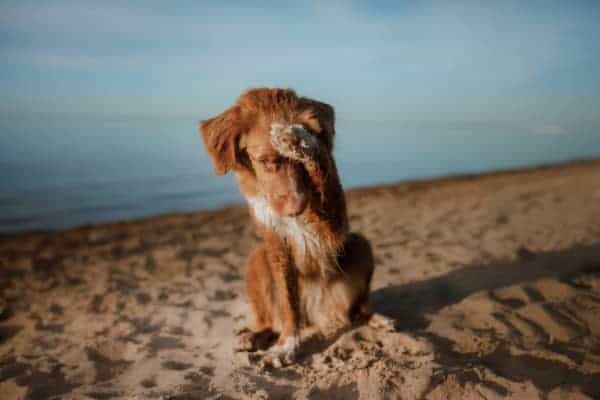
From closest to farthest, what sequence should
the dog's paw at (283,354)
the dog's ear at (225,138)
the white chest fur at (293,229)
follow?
the dog's ear at (225,138) < the white chest fur at (293,229) < the dog's paw at (283,354)

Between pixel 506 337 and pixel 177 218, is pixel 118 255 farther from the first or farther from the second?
pixel 506 337

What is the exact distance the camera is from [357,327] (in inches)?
146

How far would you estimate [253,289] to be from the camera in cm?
363

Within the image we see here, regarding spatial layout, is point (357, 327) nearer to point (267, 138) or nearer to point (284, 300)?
point (284, 300)

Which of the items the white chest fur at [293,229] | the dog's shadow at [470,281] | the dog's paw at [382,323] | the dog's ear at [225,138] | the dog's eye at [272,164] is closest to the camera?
the dog's eye at [272,164]

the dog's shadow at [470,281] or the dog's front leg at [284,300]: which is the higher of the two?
the dog's front leg at [284,300]

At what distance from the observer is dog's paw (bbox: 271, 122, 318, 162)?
8.51 feet

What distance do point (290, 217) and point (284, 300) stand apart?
0.75 m

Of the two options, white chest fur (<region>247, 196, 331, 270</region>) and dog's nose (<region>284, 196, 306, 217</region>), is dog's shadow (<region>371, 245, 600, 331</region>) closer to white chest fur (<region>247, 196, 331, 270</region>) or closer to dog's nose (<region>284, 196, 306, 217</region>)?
white chest fur (<region>247, 196, 331, 270</region>)

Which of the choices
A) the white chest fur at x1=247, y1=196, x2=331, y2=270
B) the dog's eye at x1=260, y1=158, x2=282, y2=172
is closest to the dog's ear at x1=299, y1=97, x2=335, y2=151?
the dog's eye at x1=260, y1=158, x2=282, y2=172

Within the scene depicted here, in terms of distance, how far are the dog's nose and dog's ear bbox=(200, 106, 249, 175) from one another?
47 centimetres

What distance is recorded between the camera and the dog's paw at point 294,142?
2594mm

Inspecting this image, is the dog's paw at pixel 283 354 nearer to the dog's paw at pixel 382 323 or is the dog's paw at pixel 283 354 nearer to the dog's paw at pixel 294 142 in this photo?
the dog's paw at pixel 382 323

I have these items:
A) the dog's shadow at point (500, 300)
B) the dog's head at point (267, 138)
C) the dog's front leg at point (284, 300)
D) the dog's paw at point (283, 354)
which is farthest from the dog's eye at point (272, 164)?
the dog's shadow at point (500, 300)
